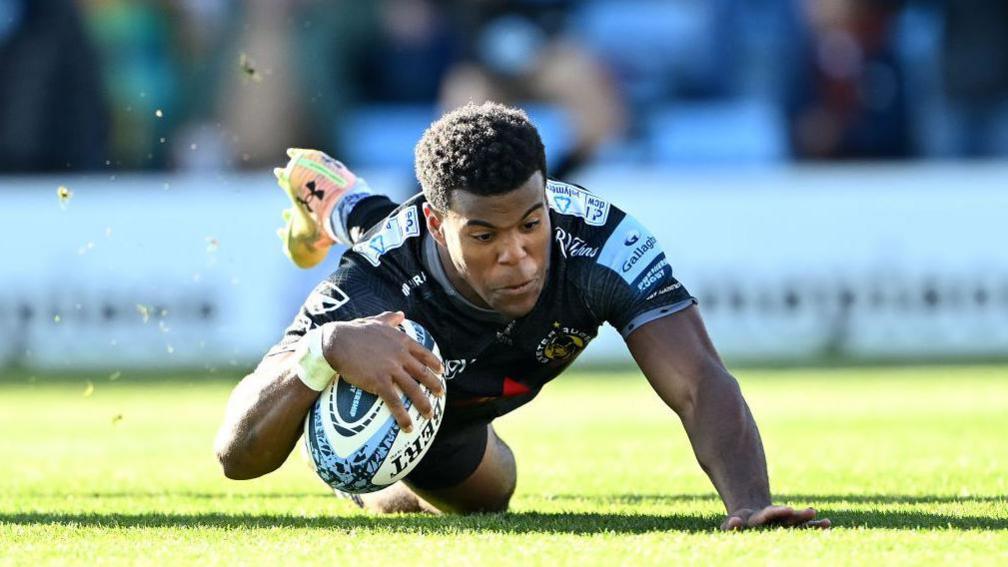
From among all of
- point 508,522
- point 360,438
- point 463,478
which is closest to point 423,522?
point 508,522

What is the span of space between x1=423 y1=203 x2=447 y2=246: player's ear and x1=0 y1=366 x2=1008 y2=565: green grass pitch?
3.91 ft

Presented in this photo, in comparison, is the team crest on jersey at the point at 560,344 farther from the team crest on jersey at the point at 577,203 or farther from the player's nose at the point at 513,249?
the player's nose at the point at 513,249

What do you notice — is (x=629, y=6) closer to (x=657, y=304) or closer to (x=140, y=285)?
(x=140, y=285)

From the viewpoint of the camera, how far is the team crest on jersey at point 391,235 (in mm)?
7281

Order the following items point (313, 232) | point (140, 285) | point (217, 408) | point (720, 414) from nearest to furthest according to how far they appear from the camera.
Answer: point (720, 414) < point (313, 232) < point (217, 408) < point (140, 285)

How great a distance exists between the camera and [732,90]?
2214cm

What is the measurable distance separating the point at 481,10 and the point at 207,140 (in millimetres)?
3937

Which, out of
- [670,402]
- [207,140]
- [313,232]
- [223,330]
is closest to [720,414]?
[670,402]

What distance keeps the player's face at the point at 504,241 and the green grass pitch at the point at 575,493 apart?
3.16 ft

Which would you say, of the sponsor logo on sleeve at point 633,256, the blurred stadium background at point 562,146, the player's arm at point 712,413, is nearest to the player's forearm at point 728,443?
the player's arm at point 712,413

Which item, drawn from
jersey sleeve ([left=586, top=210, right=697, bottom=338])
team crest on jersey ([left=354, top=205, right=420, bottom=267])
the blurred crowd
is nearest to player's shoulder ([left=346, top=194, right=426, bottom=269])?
team crest on jersey ([left=354, top=205, right=420, bottom=267])

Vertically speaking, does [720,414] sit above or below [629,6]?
below

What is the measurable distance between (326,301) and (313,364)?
0.52m

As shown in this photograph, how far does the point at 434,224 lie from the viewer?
6926mm
